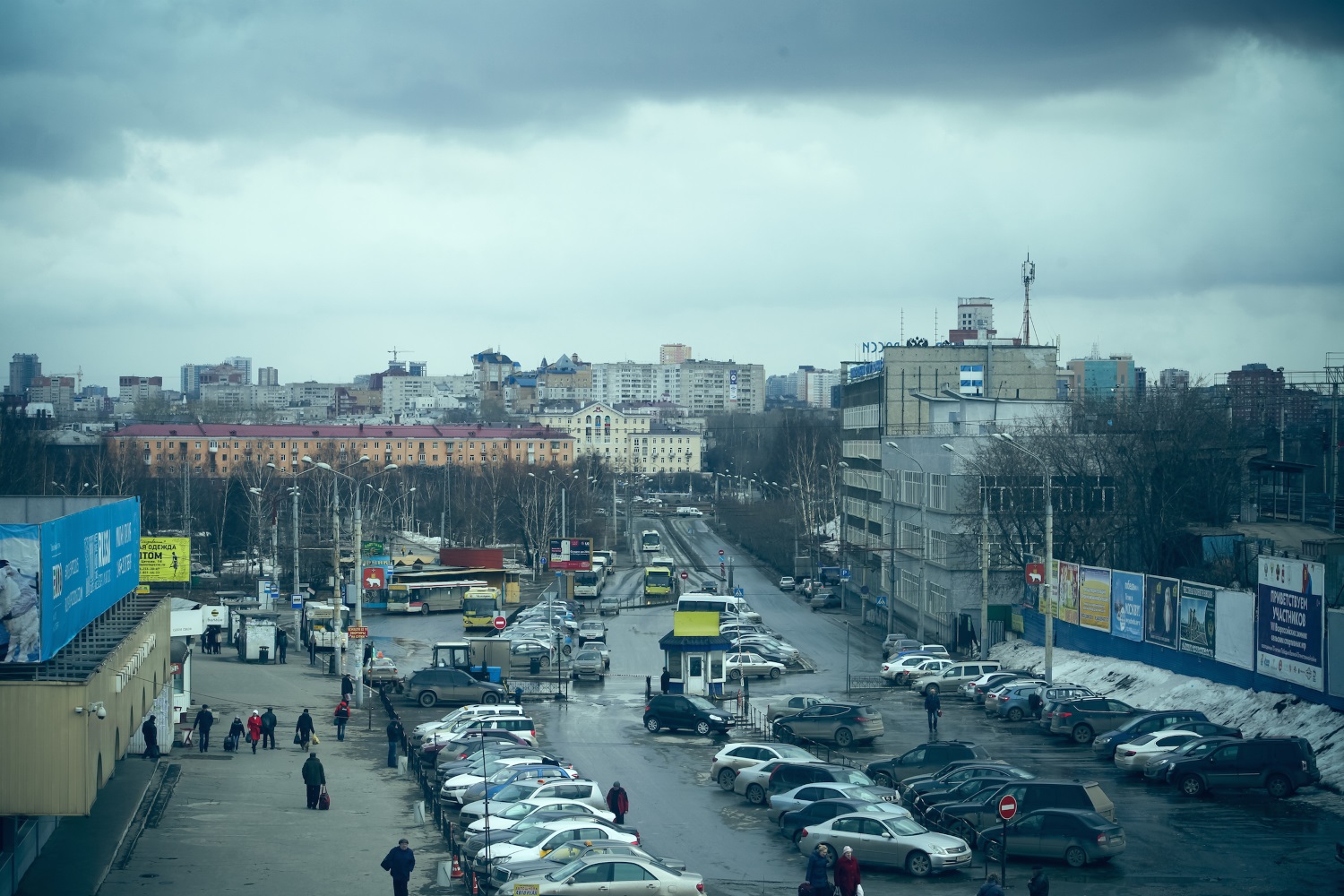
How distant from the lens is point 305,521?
104 m

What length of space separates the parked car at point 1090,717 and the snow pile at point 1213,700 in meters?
2.35

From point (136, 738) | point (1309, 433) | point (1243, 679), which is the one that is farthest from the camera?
point (1309, 433)

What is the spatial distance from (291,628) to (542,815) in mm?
42769

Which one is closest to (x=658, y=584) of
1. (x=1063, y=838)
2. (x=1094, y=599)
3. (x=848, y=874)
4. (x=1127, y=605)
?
(x=1094, y=599)

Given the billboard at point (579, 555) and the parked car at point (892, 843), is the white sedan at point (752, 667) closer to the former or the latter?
the parked car at point (892, 843)

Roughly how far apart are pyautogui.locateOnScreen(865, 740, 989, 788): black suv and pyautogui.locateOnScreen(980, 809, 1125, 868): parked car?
5611mm

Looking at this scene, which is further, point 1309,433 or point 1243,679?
point 1309,433

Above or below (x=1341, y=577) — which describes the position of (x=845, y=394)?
above

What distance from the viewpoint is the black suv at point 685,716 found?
36688mm

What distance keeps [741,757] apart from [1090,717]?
1077cm

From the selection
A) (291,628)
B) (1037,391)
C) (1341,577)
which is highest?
(1037,391)

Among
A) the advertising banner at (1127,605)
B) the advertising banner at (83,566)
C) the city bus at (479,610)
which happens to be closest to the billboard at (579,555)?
the city bus at (479,610)

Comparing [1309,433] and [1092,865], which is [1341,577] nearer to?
[1092,865]

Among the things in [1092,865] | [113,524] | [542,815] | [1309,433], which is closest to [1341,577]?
[1092,865]
